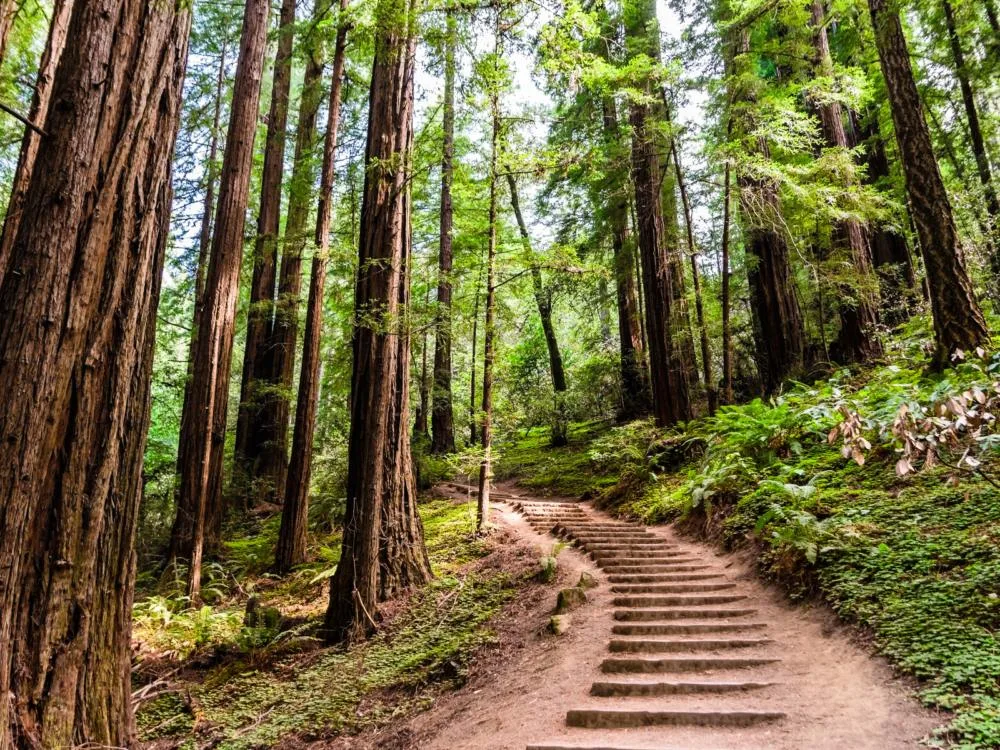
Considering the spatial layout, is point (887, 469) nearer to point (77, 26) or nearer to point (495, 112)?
point (495, 112)

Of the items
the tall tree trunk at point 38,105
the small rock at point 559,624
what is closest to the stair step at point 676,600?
the small rock at point 559,624

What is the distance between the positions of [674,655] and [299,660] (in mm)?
4020

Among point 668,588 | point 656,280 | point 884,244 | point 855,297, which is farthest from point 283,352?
point 884,244

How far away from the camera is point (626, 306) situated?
1549 centimetres

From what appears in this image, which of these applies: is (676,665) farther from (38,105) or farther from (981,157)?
(981,157)

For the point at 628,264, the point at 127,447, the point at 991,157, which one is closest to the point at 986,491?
the point at 127,447

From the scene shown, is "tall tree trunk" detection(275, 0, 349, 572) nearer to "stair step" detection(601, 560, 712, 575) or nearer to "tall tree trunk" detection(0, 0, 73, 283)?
"tall tree trunk" detection(0, 0, 73, 283)

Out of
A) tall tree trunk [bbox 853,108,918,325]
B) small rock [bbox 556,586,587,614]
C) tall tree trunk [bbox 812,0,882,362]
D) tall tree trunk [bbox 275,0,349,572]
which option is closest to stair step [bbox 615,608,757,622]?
small rock [bbox 556,586,587,614]

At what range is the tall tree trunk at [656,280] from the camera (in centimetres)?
1124

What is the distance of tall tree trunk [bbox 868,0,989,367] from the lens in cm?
636

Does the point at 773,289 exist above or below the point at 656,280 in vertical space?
below

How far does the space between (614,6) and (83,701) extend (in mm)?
14419

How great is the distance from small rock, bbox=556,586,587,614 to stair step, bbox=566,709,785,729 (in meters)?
1.94

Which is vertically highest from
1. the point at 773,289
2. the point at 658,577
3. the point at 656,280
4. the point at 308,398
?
the point at 656,280
